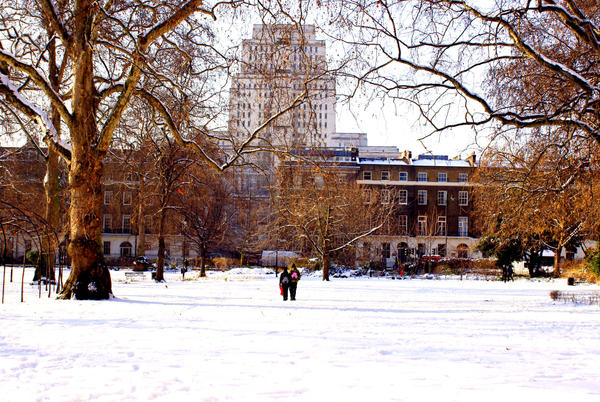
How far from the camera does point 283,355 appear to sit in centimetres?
702

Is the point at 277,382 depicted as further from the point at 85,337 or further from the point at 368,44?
the point at 368,44

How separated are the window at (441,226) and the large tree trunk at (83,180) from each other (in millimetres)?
53628

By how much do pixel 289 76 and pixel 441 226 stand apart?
53159 mm

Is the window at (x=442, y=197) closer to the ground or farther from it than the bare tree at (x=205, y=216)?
farther from it

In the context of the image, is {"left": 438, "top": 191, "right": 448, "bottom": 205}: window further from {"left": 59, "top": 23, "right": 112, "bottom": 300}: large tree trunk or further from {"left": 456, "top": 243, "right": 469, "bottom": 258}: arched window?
{"left": 59, "top": 23, "right": 112, "bottom": 300}: large tree trunk

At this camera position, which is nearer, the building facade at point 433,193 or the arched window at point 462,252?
the arched window at point 462,252

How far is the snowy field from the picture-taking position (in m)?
5.24

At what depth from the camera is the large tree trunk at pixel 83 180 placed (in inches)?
517

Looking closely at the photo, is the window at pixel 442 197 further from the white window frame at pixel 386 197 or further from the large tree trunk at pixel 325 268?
the large tree trunk at pixel 325 268

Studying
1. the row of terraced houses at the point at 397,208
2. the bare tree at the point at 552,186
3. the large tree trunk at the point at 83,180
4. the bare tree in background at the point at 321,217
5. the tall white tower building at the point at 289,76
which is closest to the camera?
the tall white tower building at the point at 289,76

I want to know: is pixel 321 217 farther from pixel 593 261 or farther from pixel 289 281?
pixel 289 281

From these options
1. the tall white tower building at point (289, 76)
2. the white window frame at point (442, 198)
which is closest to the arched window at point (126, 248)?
the white window frame at point (442, 198)

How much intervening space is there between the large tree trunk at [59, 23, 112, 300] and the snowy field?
0.95 m

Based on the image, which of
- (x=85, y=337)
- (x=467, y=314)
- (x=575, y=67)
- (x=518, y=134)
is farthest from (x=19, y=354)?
(x=575, y=67)
